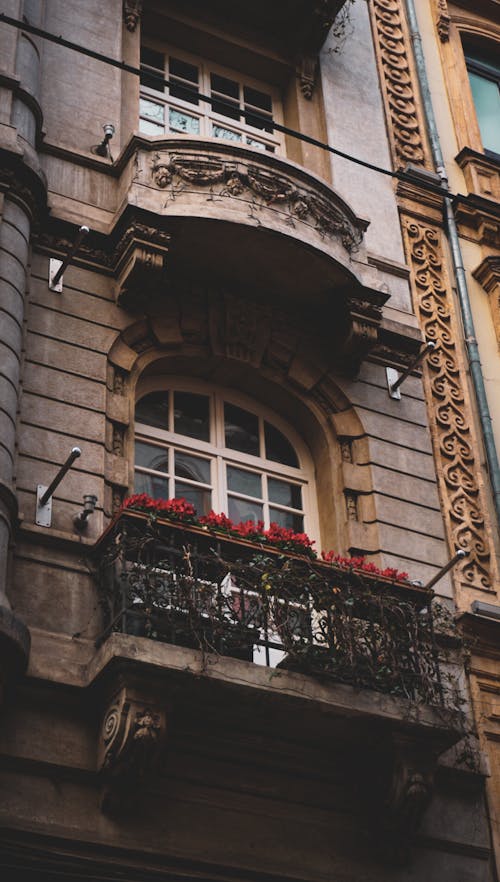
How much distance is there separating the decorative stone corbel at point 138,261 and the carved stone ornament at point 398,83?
497cm

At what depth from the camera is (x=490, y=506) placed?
15344 mm

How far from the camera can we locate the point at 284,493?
14812 millimetres

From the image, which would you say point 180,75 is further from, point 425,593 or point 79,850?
point 79,850

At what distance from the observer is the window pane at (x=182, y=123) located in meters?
17.0

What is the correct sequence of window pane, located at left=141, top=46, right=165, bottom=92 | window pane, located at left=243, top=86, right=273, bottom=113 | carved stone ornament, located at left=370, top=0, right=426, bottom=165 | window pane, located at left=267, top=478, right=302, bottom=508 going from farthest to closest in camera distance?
1. carved stone ornament, located at left=370, top=0, right=426, bottom=165
2. window pane, located at left=243, top=86, right=273, bottom=113
3. window pane, located at left=141, top=46, right=165, bottom=92
4. window pane, located at left=267, top=478, right=302, bottom=508

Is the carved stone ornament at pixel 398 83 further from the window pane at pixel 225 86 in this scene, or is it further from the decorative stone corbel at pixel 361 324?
the decorative stone corbel at pixel 361 324

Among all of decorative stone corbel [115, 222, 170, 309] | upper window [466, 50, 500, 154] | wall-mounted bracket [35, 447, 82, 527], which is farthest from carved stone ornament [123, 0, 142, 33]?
wall-mounted bracket [35, 447, 82, 527]

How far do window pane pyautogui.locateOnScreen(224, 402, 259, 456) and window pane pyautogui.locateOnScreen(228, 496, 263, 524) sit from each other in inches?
27.0

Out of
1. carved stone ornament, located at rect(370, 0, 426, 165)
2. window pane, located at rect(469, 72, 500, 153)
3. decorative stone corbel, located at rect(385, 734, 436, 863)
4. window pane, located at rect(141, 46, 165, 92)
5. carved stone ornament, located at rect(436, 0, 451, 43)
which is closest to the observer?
decorative stone corbel, located at rect(385, 734, 436, 863)

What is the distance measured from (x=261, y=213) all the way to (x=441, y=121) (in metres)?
5.38

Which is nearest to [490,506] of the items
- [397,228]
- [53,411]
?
[397,228]

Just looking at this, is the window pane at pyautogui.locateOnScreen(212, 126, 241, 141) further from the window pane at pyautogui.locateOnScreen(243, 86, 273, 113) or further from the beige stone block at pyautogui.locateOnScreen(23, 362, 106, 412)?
the beige stone block at pyautogui.locateOnScreen(23, 362, 106, 412)

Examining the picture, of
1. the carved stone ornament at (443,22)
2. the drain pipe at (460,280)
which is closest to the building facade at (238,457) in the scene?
the drain pipe at (460,280)

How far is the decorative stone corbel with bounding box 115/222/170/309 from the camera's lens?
1404 cm
